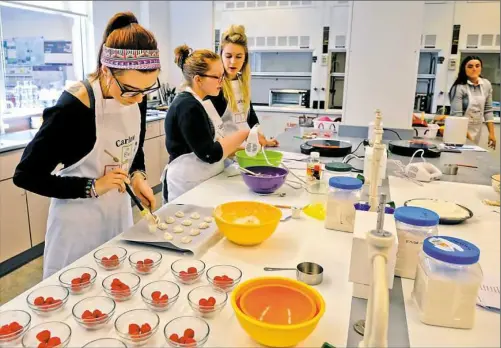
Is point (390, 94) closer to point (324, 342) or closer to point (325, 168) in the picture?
point (325, 168)

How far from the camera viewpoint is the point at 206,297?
96cm

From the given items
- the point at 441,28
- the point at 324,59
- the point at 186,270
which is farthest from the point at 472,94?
the point at 186,270

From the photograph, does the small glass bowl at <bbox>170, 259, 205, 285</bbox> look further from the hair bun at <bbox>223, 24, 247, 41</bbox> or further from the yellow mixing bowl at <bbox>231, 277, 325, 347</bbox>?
the hair bun at <bbox>223, 24, 247, 41</bbox>

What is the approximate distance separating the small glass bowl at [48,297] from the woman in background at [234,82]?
1.43m

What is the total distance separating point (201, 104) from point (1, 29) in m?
2.45

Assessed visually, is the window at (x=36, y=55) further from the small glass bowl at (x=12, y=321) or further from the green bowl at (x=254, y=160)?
the small glass bowl at (x=12, y=321)

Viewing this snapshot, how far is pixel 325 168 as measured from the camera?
2174mm

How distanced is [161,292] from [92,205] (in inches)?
26.6

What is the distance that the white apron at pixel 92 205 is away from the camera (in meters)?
1.46

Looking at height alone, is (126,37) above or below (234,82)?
above

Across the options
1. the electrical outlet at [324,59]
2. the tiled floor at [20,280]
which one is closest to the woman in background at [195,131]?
the tiled floor at [20,280]

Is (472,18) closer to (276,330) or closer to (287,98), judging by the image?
(287,98)

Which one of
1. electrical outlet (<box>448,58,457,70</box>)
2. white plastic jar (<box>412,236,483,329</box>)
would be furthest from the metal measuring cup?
electrical outlet (<box>448,58,457,70</box>)

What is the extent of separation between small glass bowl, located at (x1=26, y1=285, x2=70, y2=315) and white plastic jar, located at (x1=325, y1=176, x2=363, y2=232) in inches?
33.7
